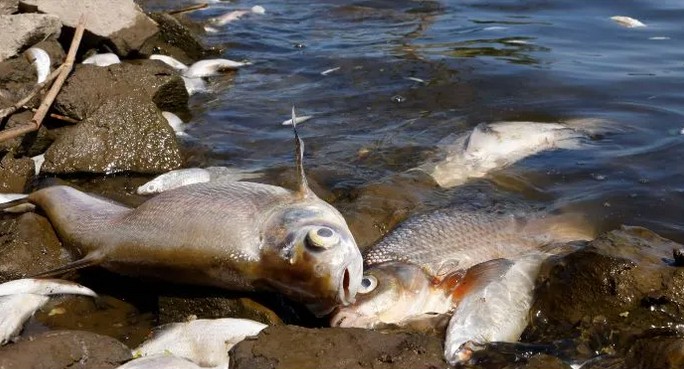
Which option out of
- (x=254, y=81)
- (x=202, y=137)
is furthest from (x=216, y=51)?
(x=202, y=137)

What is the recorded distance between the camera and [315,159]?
7527 mm

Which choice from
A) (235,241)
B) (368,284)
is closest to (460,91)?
(368,284)

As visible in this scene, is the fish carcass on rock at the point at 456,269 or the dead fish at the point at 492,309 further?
the fish carcass on rock at the point at 456,269

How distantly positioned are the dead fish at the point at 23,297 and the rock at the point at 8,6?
15.4 feet

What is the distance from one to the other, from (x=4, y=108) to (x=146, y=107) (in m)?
1.17

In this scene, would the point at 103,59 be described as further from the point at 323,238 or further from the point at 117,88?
the point at 323,238

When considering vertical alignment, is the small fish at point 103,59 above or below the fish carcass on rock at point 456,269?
above

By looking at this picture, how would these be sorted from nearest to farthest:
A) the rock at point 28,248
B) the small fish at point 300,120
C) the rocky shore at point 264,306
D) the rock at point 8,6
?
the rocky shore at point 264,306 < the rock at point 28,248 < the small fish at point 300,120 < the rock at point 8,6

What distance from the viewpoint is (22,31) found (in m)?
8.58

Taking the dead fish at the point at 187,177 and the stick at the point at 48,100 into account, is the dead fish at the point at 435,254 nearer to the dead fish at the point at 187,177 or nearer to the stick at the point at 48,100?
the dead fish at the point at 187,177

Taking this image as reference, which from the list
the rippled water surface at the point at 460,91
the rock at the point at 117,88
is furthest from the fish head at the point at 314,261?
the rock at the point at 117,88

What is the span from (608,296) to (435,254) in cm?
117

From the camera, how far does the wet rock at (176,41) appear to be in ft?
36.0

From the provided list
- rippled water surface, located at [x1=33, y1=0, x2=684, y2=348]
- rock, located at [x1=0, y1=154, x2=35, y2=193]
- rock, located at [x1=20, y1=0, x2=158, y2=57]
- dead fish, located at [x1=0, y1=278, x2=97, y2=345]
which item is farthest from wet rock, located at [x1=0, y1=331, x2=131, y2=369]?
rock, located at [x1=20, y1=0, x2=158, y2=57]
